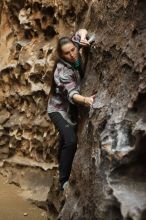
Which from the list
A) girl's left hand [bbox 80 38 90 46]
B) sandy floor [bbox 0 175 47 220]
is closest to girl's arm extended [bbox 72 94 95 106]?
girl's left hand [bbox 80 38 90 46]

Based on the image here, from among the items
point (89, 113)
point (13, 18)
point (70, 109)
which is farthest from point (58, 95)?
point (13, 18)

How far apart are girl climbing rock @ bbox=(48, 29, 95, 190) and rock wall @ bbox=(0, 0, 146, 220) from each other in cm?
11

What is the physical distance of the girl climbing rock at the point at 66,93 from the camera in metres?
4.40

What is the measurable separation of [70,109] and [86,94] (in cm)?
24

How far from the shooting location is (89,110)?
13.6 feet

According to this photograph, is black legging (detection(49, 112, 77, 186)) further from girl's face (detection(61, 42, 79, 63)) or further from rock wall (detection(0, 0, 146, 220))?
girl's face (detection(61, 42, 79, 63))

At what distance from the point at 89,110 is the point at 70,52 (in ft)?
1.76

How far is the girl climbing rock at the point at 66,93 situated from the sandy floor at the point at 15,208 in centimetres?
99

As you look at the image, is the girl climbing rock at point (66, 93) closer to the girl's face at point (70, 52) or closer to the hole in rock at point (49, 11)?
the girl's face at point (70, 52)

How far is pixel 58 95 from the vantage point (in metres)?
4.59

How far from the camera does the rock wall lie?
3354 millimetres

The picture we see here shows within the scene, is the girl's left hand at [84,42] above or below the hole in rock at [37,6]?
above

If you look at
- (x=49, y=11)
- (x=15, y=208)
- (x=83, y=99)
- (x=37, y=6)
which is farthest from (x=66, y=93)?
(x=37, y=6)

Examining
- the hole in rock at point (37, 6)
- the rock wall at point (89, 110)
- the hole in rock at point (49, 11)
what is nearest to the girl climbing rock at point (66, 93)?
the rock wall at point (89, 110)
